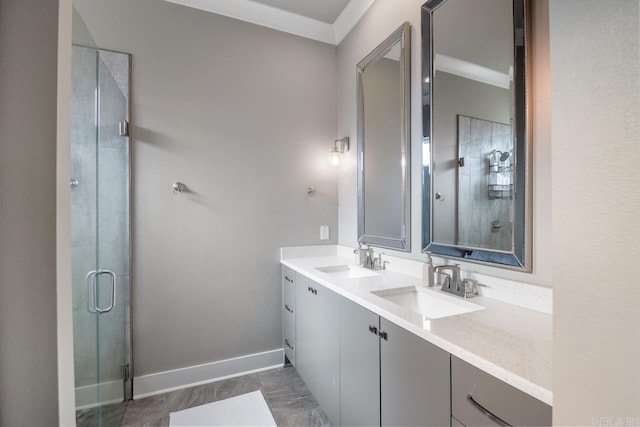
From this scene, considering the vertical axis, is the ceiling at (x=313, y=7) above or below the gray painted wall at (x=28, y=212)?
above

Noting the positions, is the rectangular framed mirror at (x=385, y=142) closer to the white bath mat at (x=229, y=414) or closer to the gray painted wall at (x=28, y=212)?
the white bath mat at (x=229, y=414)

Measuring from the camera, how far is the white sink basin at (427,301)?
1326 millimetres

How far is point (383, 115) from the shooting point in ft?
6.90

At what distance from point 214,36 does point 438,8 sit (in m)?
1.71

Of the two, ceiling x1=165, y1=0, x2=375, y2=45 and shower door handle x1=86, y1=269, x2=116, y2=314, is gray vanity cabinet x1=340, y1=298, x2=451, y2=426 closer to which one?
shower door handle x1=86, y1=269, x2=116, y2=314

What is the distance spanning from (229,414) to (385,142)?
2146 millimetres

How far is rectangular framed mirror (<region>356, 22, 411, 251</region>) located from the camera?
6.16 feet

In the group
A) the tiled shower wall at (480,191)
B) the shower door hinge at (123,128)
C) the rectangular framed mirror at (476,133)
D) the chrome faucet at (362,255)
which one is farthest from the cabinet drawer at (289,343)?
the shower door hinge at (123,128)

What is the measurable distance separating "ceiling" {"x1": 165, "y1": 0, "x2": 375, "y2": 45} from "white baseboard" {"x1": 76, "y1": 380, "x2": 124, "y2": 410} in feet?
8.48

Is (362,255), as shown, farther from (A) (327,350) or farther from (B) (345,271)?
(A) (327,350)

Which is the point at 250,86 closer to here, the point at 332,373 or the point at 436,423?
the point at 332,373

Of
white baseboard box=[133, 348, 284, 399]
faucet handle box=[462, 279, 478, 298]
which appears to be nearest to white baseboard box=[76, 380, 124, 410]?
white baseboard box=[133, 348, 284, 399]

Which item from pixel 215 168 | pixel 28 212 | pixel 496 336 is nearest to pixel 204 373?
pixel 215 168

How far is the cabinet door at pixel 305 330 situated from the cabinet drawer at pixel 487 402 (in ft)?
3.60
